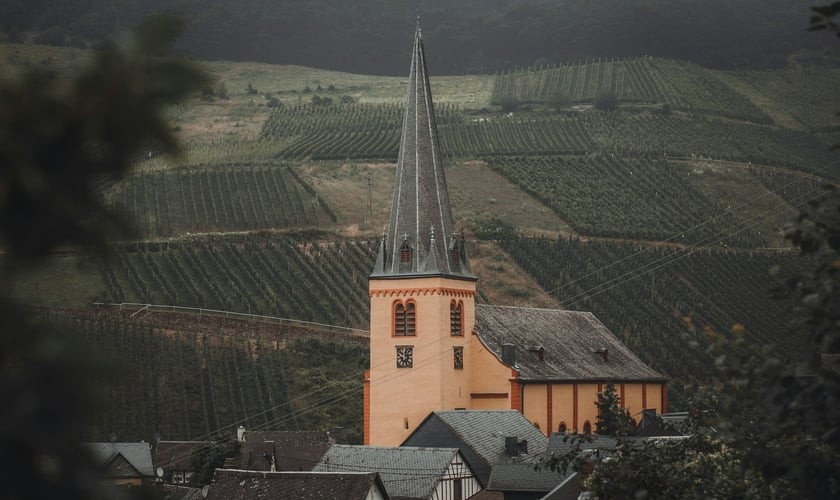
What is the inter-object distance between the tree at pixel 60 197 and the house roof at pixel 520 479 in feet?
116

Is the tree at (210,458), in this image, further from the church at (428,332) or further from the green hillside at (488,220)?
the green hillside at (488,220)

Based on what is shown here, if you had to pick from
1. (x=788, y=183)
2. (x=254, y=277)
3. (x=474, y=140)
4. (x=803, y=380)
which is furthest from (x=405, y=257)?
(x=474, y=140)

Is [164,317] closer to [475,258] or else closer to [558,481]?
[475,258]

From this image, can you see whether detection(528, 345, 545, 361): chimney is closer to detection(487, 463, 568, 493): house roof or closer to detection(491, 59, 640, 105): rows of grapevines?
detection(487, 463, 568, 493): house roof

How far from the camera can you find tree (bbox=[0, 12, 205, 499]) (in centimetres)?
455

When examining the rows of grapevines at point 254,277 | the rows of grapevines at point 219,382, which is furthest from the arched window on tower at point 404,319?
the rows of grapevines at point 254,277

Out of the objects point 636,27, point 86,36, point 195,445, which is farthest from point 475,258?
point 86,36

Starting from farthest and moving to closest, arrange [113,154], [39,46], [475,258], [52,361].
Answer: [39,46], [475,258], [113,154], [52,361]

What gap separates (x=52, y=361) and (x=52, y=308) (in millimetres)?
69619

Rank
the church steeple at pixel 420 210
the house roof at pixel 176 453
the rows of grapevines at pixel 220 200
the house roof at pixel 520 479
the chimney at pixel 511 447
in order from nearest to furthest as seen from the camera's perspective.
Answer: the house roof at pixel 520 479 < the chimney at pixel 511 447 < the church steeple at pixel 420 210 < the house roof at pixel 176 453 < the rows of grapevines at pixel 220 200

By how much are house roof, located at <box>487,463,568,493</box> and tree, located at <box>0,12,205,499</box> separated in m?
35.3

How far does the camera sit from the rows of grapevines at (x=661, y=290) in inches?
2886

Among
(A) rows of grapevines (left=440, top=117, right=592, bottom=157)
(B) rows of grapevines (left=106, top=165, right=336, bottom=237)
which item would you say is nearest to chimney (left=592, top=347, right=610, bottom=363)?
(B) rows of grapevines (left=106, top=165, right=336, bottom=237)

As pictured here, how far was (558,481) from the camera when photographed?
39.1 m
